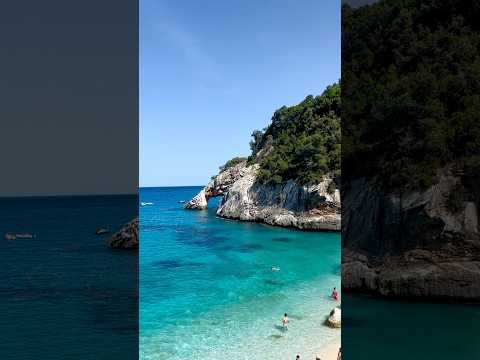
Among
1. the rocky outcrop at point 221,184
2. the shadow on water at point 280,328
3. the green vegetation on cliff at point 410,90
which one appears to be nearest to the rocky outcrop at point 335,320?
the shadow on water at point 280,328

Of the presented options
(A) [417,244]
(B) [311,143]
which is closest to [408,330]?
(A) [417,244]

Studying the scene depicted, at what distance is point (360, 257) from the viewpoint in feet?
30.0

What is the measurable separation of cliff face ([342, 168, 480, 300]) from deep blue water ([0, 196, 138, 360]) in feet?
19.2

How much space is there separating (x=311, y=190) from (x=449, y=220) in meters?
6.41

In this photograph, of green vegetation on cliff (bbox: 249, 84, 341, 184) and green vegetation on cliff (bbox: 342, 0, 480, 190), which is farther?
green vegetation on cliff (bbox: 249, 84, 341, 184)

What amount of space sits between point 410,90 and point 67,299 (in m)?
12.1

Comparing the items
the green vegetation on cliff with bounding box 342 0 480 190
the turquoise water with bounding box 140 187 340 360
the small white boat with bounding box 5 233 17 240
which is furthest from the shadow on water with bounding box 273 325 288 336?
the small white boat with bounding box 5 233 17 240

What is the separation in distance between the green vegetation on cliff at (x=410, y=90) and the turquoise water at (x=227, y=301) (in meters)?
3.44

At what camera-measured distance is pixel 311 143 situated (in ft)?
45.8

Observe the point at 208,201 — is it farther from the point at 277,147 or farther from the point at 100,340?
the point at 100,340

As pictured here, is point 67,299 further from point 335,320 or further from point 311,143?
point 311,143

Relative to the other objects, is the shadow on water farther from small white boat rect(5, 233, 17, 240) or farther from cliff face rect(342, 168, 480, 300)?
small white boat rect(5, 233, 17, 240)

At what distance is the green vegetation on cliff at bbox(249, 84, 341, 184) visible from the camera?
45.0 feet

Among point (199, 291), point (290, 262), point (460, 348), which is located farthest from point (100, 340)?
point (460, 348)
